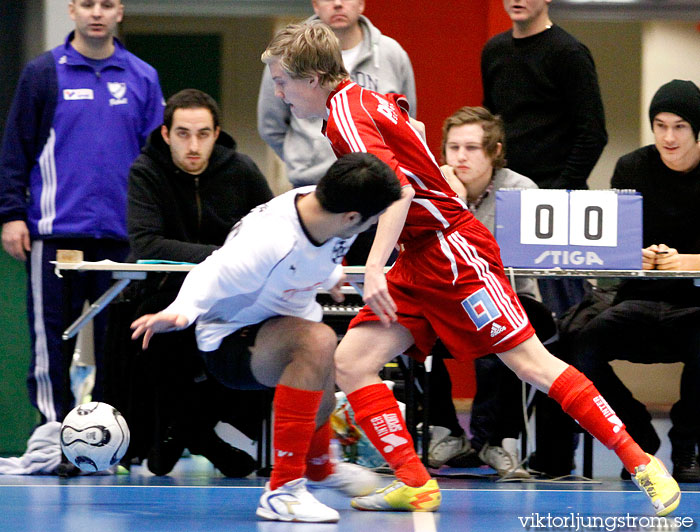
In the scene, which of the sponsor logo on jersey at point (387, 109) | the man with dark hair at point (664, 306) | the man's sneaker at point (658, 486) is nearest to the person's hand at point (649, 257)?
the man with dark hair at point (664, 306)

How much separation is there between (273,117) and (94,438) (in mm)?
2110

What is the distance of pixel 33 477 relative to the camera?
4949mm

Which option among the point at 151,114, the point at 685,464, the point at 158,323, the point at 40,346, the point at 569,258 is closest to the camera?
the point at 158,323

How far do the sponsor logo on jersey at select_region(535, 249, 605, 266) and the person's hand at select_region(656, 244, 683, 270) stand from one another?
28cm

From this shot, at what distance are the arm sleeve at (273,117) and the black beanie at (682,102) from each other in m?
1.86

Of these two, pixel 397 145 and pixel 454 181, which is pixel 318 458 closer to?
pixel 397 145

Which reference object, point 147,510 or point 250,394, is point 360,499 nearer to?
point 147,510

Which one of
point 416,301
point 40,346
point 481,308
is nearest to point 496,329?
point 481,308

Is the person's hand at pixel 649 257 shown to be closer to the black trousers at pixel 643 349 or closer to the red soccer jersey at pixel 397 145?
the black trousers at pixel 643 349

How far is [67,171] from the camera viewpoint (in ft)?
18.5

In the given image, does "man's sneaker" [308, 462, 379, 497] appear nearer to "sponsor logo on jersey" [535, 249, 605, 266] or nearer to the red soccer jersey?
the red soccer jersey

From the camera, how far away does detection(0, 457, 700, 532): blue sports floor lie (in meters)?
3.54

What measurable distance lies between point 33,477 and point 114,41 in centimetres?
235

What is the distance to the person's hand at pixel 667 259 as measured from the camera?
4.88 meters
